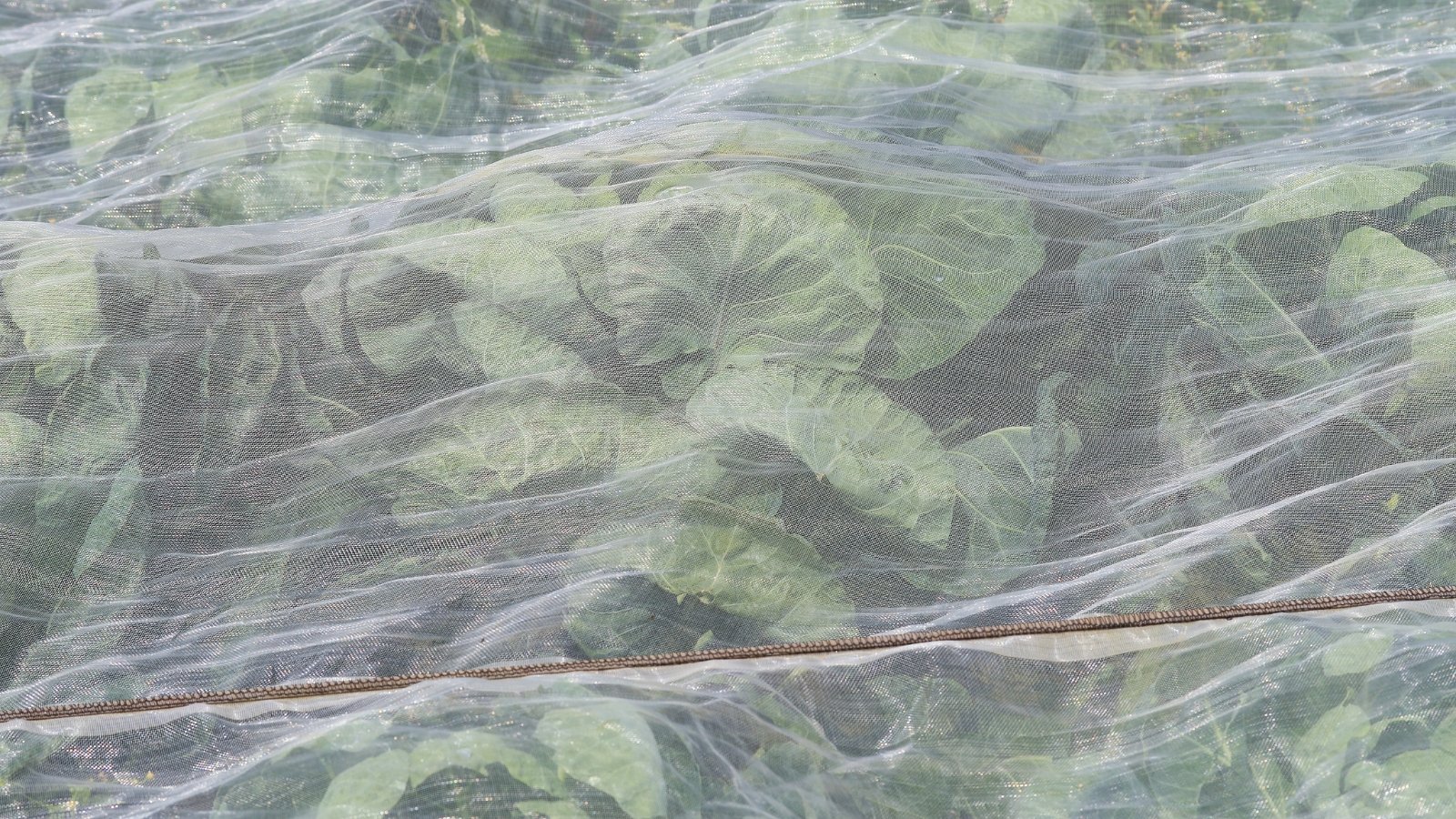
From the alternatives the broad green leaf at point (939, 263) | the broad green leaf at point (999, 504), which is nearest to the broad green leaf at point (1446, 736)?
the broad green leaf at point (999, 504)

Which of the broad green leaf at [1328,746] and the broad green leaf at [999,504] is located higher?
the broad green leaf at [999,504]

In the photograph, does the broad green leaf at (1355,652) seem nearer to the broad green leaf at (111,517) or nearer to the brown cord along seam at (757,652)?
the brown cord along seam at (757,652)

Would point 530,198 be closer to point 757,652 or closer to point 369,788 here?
point 757,652

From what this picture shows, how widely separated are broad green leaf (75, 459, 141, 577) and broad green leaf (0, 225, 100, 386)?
16 cm

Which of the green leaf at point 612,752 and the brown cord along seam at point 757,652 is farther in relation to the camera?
the brown cord along seam at point 757,652

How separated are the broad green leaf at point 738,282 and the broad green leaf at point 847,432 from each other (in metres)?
0.03

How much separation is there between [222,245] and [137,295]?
0.14 meters

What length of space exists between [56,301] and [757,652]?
3.35 feet

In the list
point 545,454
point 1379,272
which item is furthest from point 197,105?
point 1379,272

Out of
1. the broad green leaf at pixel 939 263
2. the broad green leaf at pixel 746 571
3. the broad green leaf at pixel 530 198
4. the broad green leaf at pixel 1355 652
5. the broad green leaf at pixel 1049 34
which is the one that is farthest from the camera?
the broad green leaf at pixel 1049 34

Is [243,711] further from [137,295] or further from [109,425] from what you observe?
[137,295]

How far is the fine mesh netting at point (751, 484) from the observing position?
1.21 m

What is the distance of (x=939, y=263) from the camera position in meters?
1.52

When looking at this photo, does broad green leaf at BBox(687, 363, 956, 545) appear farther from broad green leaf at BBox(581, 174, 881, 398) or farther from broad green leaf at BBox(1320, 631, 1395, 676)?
broad green leaf at BBox(1320, 631, 1395, 676)
